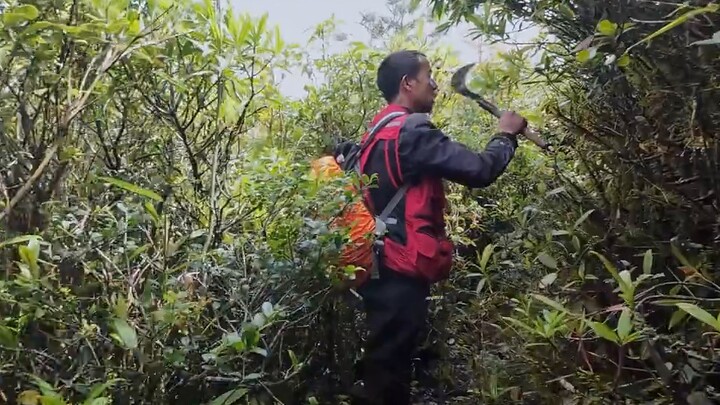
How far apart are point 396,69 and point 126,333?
0.94 metres

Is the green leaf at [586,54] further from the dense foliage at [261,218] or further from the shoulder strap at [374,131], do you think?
the shoulder strap at [374,131]

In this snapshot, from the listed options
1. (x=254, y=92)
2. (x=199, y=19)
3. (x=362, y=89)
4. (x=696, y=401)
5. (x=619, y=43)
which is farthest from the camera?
(x=362, y=89)

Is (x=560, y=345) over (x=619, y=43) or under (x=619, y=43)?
under

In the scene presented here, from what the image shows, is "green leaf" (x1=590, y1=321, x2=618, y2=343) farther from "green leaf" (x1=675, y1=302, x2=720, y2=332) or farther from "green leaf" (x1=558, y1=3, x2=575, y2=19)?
"green leaf" (x1=558, y1=3, x2=575, y2=19)

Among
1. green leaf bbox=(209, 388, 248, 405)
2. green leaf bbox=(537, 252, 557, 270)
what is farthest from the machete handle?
green leaf bbox=(209, 388, 248, 405)

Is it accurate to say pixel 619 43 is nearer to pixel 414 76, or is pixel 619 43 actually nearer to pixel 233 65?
pixel 233 65

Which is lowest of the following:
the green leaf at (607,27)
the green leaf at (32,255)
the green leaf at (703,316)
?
the green leaf at (703,316)

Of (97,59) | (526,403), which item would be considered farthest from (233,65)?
(526,403)

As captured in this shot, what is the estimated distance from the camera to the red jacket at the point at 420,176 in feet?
4.28

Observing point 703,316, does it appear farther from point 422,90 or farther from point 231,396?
point 422,90

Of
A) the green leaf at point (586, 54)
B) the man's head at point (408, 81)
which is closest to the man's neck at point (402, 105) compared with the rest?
the man's head at point (408, 81)

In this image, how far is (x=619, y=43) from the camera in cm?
79

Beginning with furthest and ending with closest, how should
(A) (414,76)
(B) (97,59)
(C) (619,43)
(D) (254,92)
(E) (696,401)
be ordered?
(A) (414,76)
(D) (254,92)
(B) (97,59)
(C) (619,43)
(E) (696,401)

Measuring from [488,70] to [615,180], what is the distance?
12.2 inches
